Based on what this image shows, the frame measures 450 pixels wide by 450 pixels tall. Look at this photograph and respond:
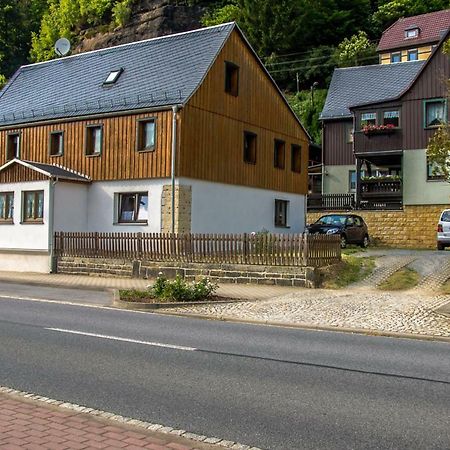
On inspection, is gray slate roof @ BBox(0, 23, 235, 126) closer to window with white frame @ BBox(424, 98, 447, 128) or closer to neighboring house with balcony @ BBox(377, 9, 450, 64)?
window with white frame @ BBox(424, 98, 447, 128)

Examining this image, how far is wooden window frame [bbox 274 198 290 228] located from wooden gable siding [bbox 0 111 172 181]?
26.6 ft

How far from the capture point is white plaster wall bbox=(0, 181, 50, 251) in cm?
2447

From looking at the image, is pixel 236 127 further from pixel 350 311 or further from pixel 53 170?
pixel 350 311

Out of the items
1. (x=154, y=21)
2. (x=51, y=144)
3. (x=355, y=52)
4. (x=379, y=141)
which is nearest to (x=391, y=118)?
(x=379, y=141)

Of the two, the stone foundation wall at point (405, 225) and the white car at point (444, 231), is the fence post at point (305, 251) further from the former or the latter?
the stone foundation wall at point (405, 225)

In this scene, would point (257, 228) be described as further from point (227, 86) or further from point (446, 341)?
point (446, 341)

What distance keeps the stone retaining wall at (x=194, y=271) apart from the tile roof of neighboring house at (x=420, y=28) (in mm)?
43274

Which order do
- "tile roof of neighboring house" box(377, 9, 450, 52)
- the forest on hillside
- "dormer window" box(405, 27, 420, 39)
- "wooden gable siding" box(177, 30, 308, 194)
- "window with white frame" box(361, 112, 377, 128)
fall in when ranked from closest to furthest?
1. "wooden gable siding" box(177, 30, 308, 194)
2. "window with white frame" box(361, 112, 377, 128)
3. "tile roof of neighboring house" box(377, 9, 450, 52)
4. "dormer window" box(405, 27, 420, 39)
5. the forest on hillside

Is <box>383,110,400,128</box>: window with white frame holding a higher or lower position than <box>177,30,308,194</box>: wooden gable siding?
higher

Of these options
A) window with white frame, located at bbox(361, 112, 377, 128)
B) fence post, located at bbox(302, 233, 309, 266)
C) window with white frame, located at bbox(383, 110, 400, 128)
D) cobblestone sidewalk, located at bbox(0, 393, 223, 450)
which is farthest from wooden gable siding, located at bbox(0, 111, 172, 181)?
cobblestone sidewalk, located at bbox(0, 393, 223, 450)

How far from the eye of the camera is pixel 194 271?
1952cm

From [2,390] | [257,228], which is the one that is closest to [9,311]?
[2,390]

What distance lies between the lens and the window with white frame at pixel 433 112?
113 ft

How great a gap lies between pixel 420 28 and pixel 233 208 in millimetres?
38033
